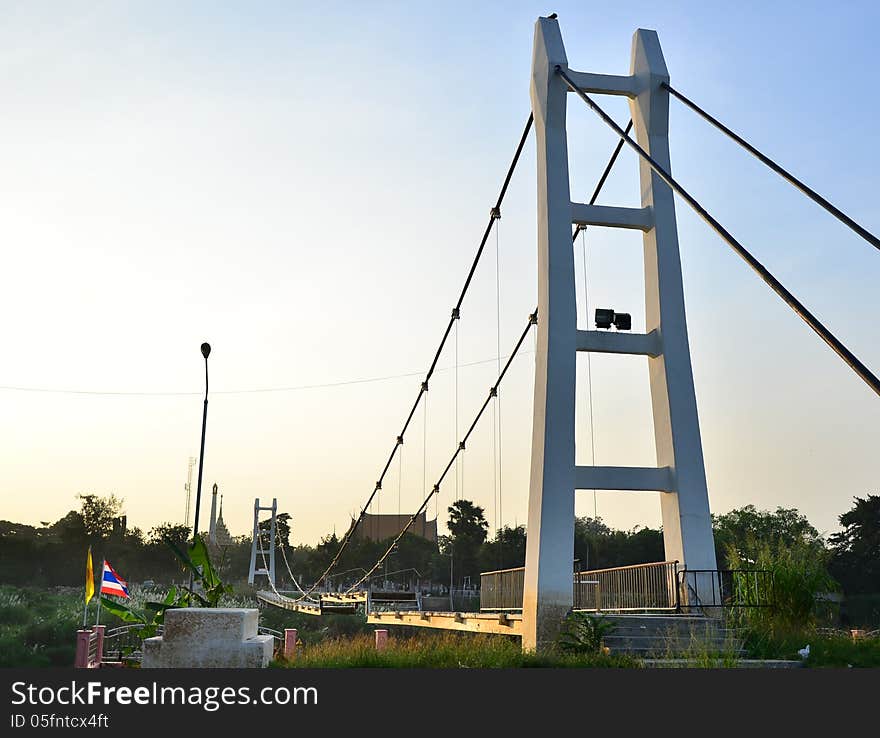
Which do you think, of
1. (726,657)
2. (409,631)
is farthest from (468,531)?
(726,657)

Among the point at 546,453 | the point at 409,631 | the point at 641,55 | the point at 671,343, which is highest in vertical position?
the point at 641,55

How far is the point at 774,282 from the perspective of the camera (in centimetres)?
957

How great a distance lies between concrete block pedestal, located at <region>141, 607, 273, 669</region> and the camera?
9.05 meters

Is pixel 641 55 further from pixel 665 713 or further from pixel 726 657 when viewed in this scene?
pixel 665 713

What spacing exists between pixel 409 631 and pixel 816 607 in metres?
60.4

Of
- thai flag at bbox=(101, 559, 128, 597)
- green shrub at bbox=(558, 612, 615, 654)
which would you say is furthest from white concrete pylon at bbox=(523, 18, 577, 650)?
thai flag at bbox=(101, 559, 128, 597)

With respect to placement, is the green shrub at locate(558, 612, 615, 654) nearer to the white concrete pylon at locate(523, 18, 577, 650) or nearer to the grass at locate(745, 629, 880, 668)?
the white concrete pylon at locate(523, 18, 577, 650)

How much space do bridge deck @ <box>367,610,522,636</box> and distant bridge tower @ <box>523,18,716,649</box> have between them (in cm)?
107

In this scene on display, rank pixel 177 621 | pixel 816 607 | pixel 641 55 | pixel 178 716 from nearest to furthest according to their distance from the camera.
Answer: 1. pixel 178 716
2. pixel 177 621
3. pixel 816 607
4. pixel 641 55

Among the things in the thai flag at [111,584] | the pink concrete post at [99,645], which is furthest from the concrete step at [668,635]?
the pink concrete post at [99,645]

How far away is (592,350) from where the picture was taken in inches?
701

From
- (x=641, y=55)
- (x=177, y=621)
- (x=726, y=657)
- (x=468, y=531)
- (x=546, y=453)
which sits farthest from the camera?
(x=468, y=531)

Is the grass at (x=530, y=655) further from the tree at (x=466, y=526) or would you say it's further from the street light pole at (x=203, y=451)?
the tree at (x=466, y=526)

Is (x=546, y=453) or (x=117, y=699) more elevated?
(x=546, y=453)
